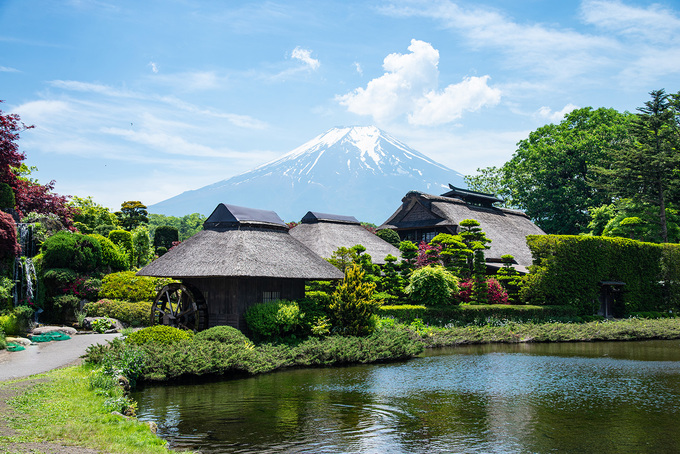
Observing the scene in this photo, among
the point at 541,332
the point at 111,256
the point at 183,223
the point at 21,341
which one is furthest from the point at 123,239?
the point at 183,223

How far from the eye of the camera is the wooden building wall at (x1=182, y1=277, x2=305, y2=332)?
76.3ft

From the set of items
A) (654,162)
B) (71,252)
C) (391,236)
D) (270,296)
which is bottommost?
(270,296)

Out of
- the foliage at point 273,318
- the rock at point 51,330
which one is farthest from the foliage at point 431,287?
the rock at point 51,330

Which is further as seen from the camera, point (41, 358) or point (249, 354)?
point (249, 354)

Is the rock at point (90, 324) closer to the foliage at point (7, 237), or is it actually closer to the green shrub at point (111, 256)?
the foliage at point (7, 237)

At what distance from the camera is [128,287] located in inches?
1172

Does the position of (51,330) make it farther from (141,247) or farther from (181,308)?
(141,247)

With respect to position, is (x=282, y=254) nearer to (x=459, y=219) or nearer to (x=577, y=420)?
(x=577, y=420)

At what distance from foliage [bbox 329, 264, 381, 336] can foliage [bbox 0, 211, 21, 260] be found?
1495 cm

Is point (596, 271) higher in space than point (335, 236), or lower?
lower

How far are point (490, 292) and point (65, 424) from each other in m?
28.7

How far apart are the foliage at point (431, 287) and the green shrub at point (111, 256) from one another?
17.6 meters

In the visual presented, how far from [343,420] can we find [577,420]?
18.4ft

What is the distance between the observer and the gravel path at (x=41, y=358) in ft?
50.8
